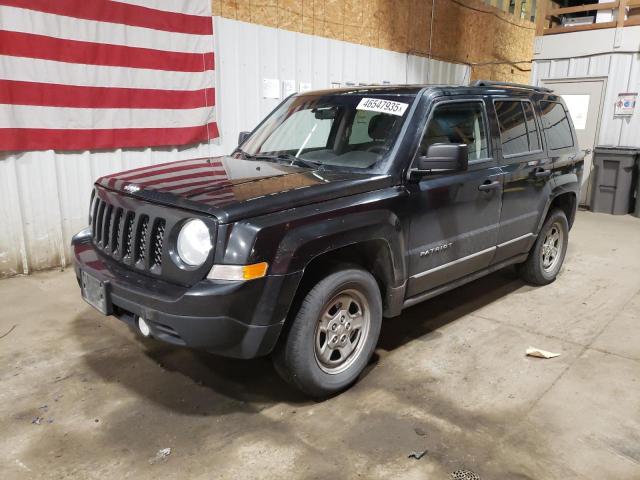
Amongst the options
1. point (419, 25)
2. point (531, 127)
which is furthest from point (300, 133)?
point (419, 25)

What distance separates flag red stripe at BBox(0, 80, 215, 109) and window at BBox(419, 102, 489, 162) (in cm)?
354

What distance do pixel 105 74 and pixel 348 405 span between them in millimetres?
4313

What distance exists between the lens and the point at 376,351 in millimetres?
3764

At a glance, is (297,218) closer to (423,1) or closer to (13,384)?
(13,384)

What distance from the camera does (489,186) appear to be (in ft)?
12.8

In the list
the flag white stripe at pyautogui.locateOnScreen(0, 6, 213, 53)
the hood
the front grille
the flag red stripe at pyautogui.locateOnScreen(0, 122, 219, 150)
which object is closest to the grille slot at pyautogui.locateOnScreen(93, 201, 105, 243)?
the front grille

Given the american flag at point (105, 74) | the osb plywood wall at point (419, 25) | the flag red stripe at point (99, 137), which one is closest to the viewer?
the american flag at point (105, 74)

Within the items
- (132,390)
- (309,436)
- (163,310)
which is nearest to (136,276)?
(163,310)

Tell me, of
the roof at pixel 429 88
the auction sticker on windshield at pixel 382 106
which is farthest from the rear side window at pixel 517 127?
the auction sticker on windshield at pixel 382 106

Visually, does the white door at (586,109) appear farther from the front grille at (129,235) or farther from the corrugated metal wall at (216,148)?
the front grille at (129,235)

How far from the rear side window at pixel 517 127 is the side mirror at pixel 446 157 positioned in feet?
3.75

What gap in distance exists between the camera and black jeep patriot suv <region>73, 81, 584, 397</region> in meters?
2.56

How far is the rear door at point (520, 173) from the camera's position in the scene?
13.6 ft

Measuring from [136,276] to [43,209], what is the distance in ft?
10.4
